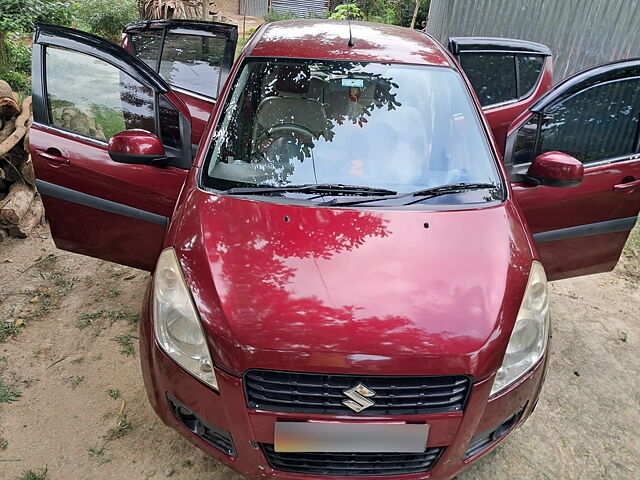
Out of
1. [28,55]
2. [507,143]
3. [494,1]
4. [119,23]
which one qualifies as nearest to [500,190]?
[507,143]

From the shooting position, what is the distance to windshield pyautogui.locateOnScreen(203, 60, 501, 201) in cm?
212

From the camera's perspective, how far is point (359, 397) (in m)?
1.53

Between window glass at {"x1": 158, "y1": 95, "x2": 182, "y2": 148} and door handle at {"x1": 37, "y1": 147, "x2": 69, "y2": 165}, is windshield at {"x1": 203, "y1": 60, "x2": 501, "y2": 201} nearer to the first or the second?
window glass at {"x1": 158, "y1": 95, "x2": 182, "y2": 148}

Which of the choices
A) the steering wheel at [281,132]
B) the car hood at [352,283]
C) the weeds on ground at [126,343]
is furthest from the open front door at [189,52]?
the car hood at [352,283]

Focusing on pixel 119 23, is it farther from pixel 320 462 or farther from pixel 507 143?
pixel 320 462

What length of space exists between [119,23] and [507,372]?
10392 mm

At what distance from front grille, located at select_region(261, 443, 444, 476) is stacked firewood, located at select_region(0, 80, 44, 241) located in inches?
124

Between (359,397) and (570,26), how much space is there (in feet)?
20.2

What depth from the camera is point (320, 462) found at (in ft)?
5.38

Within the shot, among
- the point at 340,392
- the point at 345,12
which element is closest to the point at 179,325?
the point at 340,392

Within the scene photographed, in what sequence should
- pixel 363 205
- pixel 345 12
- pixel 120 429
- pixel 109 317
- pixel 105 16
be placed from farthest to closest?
1. pixel 345 12
2. pixel 105 16
3. pixel 109 317
4. pixel 120 429
5. pixel 363 205

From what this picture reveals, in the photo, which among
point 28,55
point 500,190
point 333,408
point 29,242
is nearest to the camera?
point 333,408

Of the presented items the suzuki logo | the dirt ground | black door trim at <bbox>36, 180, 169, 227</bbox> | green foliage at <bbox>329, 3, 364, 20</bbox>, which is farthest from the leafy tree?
green foliage at <bbox>329, 3, 364, 20</bbox>

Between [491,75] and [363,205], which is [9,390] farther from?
[491,75]
